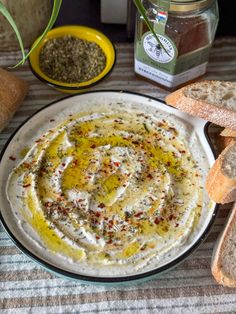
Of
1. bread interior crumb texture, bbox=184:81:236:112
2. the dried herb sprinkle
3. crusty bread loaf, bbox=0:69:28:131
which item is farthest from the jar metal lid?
crusty bread loaf, bbox=0:69:28:131

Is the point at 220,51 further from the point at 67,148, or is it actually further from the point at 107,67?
the point at 67,148

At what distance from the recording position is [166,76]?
4.57ft

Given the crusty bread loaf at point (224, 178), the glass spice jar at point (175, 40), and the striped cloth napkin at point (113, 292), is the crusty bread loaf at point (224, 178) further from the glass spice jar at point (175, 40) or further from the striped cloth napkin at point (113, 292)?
the glass spice jar at point (175, 40)

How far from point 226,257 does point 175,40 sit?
53 centimetres

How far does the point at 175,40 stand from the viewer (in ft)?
4.25

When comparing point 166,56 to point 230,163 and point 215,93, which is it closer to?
point 215,93

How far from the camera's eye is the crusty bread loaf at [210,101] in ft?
4.10

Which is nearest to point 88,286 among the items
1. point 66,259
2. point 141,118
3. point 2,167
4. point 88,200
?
point 66,259

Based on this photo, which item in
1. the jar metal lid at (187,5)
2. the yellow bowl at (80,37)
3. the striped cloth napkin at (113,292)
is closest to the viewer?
the striped cloth napkin at (113,292)

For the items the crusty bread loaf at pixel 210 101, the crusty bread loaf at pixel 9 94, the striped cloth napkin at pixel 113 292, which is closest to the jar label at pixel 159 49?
the crusty bread loaf at pixel 210 101

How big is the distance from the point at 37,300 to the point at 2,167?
1.03ft

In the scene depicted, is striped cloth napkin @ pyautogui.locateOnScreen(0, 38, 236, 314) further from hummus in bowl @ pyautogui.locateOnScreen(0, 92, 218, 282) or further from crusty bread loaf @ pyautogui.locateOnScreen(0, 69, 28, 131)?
crusty bread loaf @ pyautogui.locateOnScreen(0, 69, 28, 131)

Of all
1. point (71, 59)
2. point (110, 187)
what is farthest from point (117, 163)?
point (71, 59)

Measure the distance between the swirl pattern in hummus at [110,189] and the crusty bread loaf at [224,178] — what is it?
0.17 ft
